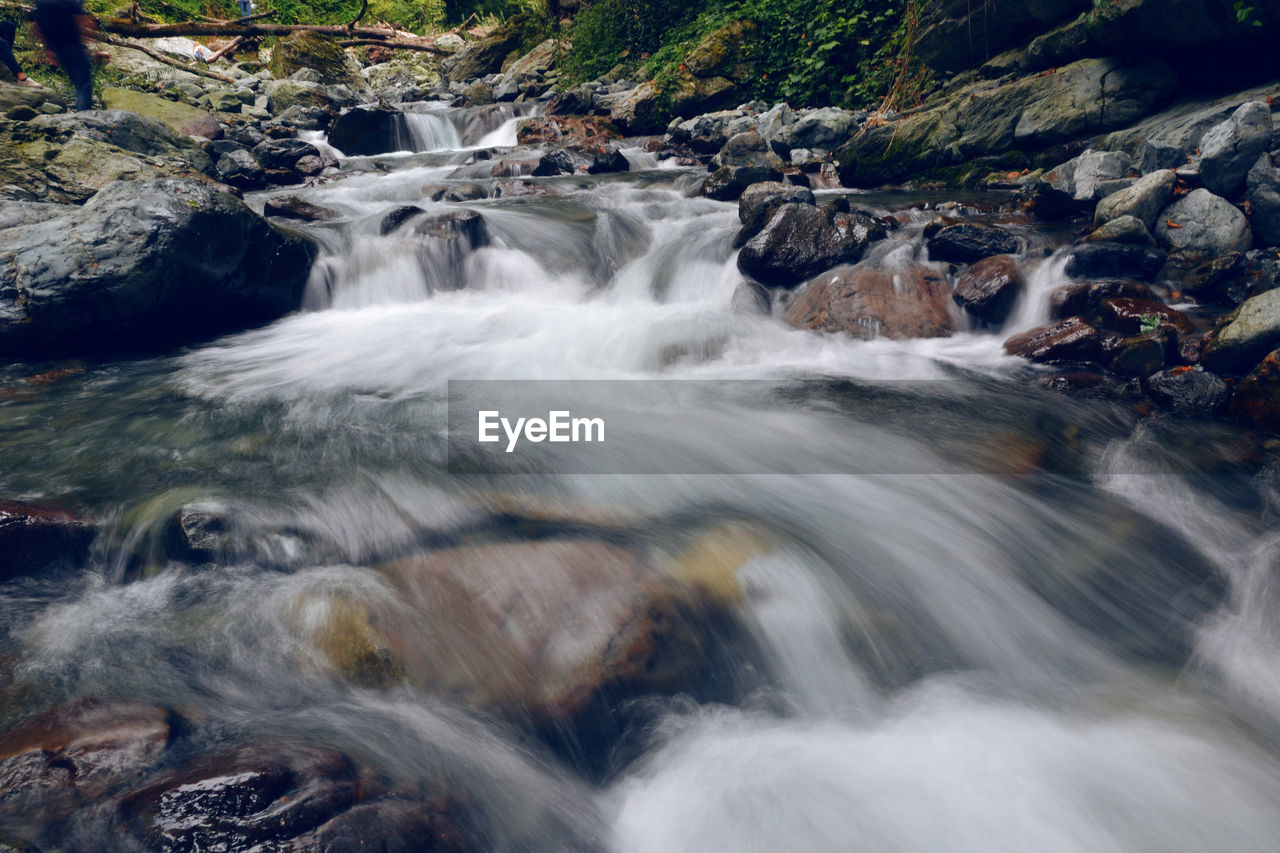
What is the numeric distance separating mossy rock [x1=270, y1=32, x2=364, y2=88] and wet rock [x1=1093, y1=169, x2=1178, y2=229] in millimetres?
26233

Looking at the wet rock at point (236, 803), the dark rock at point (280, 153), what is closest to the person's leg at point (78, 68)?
the dark rock at point (280, 153)

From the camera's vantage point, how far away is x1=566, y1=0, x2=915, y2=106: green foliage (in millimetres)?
13164

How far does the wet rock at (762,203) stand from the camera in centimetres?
771

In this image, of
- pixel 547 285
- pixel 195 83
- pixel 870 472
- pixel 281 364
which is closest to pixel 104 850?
pixel 870 472

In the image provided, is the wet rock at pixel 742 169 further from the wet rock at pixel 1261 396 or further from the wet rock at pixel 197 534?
the wet rock at pixel 197 534

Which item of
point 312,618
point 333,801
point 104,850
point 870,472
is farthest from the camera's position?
point 870,472

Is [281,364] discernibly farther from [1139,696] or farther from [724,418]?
[1139,696]

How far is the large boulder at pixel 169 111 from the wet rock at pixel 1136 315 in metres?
17.0

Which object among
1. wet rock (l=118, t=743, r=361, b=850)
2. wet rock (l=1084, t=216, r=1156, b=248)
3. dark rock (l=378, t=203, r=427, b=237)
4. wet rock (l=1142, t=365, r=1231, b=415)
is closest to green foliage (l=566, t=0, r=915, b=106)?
wet rock (l=1084, t=216, r=1156, b=248)

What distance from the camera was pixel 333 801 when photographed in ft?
5.98

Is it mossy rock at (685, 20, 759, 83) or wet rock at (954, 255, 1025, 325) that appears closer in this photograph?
wet rock at (954, 255, 1025, 325)

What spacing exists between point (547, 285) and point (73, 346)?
4771mm

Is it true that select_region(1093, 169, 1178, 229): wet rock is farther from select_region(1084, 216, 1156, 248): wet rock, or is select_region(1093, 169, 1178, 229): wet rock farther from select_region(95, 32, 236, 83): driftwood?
select_region(95, 32, 236, 83): driftwood

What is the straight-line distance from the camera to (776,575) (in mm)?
3314
